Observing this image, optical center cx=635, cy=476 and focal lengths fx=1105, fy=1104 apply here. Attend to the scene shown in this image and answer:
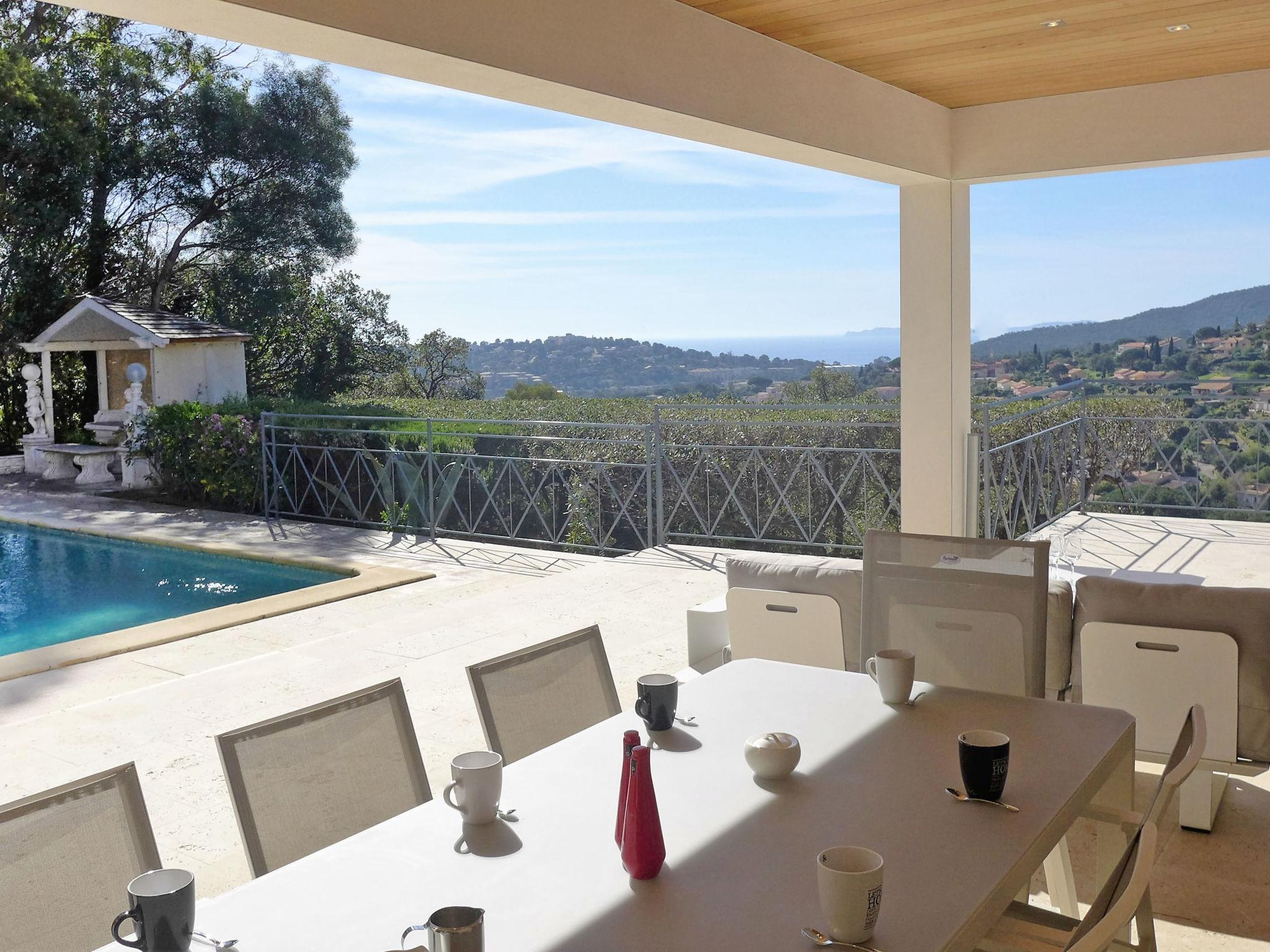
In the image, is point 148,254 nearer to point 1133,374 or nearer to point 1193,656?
point 1133,374

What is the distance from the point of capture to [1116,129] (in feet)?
14.4

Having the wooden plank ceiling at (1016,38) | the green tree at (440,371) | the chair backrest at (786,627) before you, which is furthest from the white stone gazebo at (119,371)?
the chair backrest at (786,627)

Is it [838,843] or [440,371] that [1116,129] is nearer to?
[838,843]

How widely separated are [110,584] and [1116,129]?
705 cm

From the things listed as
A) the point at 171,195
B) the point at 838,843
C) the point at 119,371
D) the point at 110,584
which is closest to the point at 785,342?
the point at 171,195

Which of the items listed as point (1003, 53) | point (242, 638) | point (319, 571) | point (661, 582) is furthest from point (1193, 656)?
point (319, 571)

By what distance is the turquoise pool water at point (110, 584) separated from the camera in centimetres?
729

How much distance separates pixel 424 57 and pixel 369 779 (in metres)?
1.53

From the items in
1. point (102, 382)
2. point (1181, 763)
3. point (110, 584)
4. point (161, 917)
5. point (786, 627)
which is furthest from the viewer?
point (102, 382)

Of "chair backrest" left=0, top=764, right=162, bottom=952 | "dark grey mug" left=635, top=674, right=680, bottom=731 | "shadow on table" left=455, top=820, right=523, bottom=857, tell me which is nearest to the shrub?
"dark grey mug" left=635, top=674, right=680, bottom=731

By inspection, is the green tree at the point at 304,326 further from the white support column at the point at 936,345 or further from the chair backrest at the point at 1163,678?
the chair backrest at the point at 1163,678

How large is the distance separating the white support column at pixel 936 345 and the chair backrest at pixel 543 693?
289 centimetres

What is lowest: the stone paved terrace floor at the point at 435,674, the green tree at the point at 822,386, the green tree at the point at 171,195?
the stone paved terrace floor at the point at 435,674

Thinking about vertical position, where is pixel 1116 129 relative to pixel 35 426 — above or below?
above
